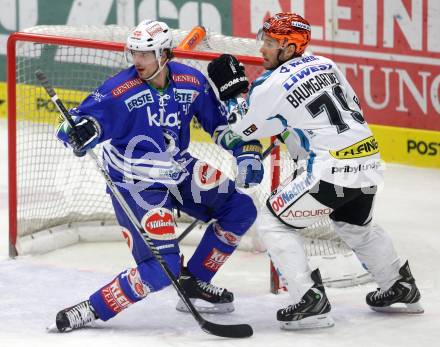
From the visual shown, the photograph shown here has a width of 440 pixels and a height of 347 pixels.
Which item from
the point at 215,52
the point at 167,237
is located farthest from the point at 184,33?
the point at 167,237

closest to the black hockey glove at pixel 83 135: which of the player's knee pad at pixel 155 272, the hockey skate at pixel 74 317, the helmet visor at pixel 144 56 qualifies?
the helmet visor at pixel 144 56

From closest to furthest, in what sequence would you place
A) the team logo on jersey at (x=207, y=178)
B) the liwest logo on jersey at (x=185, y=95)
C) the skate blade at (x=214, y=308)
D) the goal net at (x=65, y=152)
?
1. the liwest logo on jersey at (x=185, y=95)
2. the team logo on jersey at (x=207, y=178)
3. the skate blade at (x=214, y=308)
4. the goal net at (x=65, y=152)

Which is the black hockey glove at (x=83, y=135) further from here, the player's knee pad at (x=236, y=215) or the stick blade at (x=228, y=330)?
the stick blade at (x=228, y=330)

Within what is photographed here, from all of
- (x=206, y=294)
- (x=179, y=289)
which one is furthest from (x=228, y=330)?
(x=206, y=294)

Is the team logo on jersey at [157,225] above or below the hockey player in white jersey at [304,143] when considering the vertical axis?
below

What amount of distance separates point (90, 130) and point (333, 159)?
3.35 ft

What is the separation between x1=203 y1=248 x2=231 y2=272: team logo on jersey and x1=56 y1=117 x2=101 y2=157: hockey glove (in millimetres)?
744

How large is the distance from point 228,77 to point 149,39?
1.25 ft

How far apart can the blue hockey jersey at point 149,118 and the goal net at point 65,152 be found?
0.58 metres

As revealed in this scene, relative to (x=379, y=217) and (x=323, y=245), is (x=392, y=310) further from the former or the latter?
(x=379, y=217)

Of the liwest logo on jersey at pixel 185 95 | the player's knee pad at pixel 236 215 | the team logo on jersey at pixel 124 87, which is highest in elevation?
the team logo on jersey at pixel 124 87

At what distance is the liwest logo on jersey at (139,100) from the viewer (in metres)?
5.41

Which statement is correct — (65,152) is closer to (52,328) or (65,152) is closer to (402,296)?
(52,328)

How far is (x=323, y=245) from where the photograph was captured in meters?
6.47
